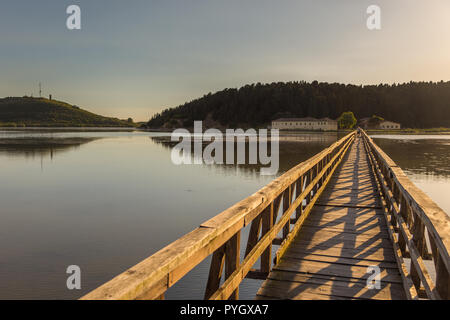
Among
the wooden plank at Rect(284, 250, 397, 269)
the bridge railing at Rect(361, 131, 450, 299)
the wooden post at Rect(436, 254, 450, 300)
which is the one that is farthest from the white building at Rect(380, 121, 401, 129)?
the wooden post at Rect(436, 254, 450, 300)

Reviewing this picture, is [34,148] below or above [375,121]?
below

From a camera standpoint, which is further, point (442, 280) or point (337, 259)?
point (337, 259)

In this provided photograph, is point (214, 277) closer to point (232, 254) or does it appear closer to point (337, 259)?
point (232, 254)

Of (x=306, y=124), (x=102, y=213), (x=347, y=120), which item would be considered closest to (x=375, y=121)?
(x=347, y=120)

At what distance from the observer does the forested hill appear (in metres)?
173

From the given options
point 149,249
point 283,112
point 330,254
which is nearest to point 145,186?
point 149,249

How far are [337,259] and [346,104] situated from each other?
191758 millimetres

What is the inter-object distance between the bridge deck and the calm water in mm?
1740

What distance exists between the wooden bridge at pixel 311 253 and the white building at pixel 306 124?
141700mm

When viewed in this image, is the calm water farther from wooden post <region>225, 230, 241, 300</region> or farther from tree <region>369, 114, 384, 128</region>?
tree <region>369, 114, 384, 128</region>

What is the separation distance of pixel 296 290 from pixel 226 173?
18924 millimetres

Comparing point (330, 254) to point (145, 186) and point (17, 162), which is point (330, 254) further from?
point (17, 162)

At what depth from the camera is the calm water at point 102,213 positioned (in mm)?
7438

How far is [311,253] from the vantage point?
511 cm
